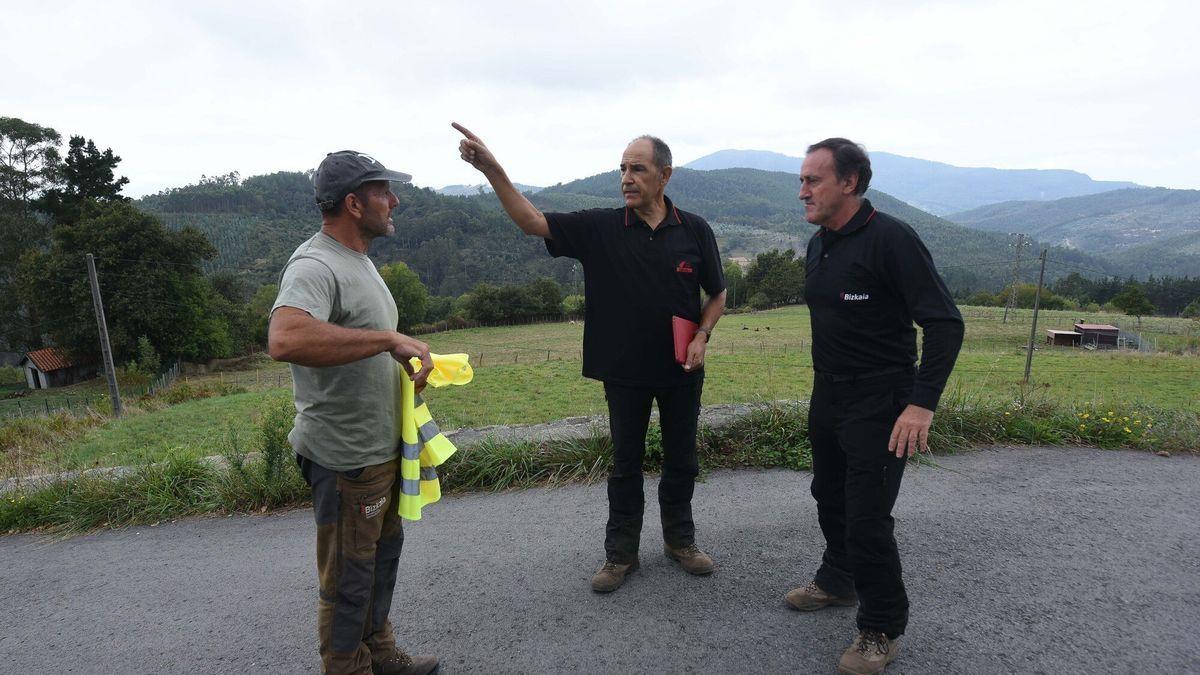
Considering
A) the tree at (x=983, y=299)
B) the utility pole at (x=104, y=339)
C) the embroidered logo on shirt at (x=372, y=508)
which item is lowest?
the tree at (x=983, y=299)

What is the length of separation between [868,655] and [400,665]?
2079mm

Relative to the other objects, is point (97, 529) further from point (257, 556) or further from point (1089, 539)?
point (1089, 539)

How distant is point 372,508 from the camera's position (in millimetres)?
2504

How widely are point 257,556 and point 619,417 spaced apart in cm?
254

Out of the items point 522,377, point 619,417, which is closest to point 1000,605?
point 619,417

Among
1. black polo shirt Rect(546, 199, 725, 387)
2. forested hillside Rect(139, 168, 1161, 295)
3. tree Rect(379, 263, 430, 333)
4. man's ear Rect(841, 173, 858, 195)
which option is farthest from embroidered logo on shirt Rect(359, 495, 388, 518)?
forested hillside Rect(139, 168, 1161, 295)

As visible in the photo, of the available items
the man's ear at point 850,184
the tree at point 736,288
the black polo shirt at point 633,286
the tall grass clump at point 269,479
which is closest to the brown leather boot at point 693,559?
the black polo shirt at point 633,286

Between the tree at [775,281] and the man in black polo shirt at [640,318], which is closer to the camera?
the man in black polo shirt at [640,318]

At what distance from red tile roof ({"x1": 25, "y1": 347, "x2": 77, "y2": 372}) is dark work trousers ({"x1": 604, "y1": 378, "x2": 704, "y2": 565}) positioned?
50.6 metres

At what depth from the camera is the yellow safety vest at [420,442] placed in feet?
8.46

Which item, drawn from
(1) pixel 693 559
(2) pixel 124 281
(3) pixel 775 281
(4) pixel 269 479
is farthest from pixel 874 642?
(3) pixel 775 281

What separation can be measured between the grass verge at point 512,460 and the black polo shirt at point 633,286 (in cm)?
186

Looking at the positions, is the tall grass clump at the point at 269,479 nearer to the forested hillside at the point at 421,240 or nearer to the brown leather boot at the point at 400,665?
the brown leather boot at the point at 400,665

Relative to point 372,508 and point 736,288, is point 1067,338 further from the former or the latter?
Answer: point 372,508
